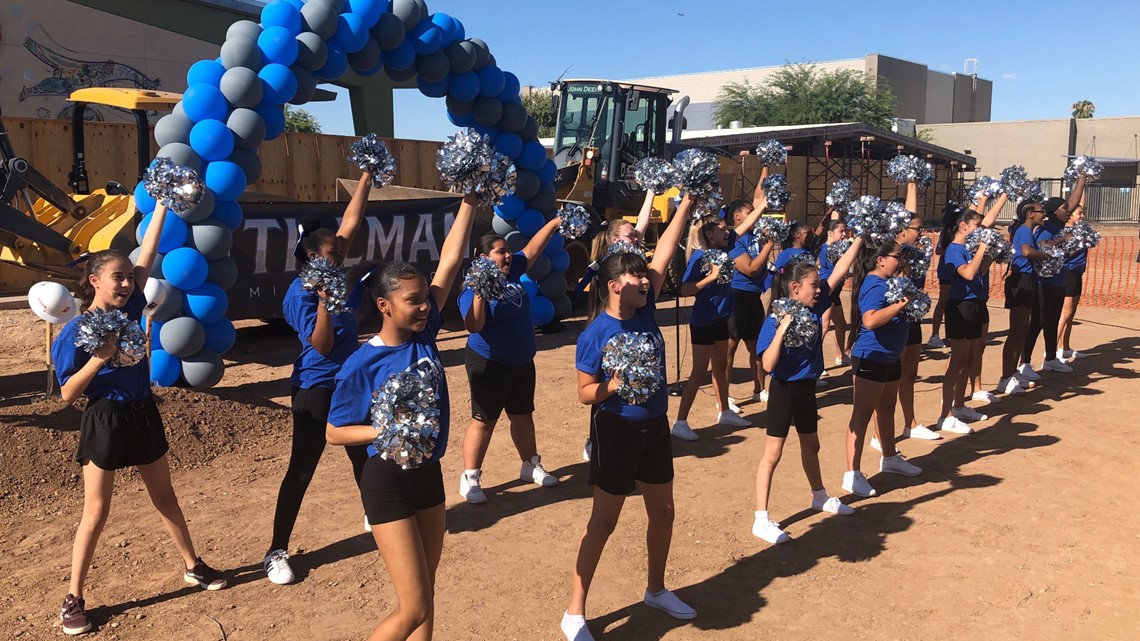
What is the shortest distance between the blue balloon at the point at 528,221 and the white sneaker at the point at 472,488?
569cm

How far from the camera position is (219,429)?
7.23 m

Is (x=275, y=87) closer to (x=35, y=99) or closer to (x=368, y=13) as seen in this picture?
(x=368, y=13)

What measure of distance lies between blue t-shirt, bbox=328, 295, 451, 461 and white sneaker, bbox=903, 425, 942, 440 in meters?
5.47

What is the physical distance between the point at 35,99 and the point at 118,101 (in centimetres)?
1199

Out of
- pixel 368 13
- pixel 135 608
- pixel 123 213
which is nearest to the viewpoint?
pixel 135 608

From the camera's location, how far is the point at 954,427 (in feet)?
25.4

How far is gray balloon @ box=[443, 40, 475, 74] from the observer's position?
1003 cm

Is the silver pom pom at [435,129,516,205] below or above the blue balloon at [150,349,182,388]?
above

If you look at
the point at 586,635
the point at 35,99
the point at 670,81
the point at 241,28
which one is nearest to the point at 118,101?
the point at 241,28

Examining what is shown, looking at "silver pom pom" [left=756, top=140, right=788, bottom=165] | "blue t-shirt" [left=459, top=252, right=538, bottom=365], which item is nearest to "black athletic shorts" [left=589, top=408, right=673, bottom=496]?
"blue t-shirt" [left=459, top=252, right=538, bottom=365]

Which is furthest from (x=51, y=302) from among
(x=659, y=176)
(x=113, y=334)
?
(x=659, y=176)

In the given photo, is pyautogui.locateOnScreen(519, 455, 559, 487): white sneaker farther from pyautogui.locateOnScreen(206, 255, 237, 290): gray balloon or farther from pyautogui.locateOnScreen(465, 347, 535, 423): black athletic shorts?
pyautogui.locateOnScreen(206, 255, 237, 290): gray balloon

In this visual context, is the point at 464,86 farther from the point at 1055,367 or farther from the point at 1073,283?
the point at 1055,367

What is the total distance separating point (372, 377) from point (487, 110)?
768 centimetres
